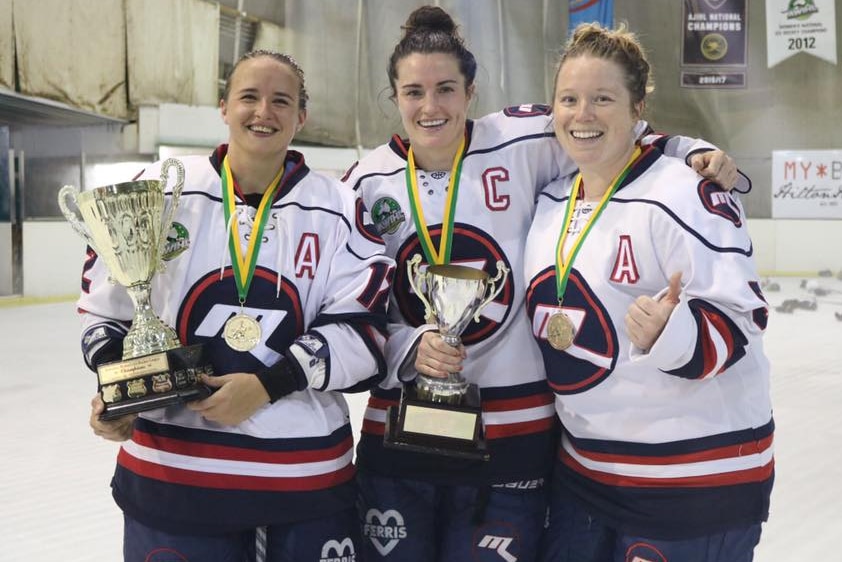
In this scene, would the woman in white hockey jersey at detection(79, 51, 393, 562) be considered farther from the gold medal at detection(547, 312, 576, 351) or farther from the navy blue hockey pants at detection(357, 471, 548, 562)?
the gold medal at detection(547, 312, 576, 351)

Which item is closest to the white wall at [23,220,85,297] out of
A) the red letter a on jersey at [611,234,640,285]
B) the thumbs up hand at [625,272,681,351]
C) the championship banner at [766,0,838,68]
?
the red letter a on jersey at [611,234,640,285]

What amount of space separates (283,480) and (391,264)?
466 millimetres

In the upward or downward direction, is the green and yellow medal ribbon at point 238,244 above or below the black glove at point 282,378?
above

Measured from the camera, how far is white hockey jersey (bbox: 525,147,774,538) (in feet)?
4.86

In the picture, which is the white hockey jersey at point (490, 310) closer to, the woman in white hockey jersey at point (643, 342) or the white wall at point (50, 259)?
the woman in white hockey jersey at point (643, 342)

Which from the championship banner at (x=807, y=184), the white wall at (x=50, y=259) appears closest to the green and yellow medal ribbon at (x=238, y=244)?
the white wall at (x=50, y=259)

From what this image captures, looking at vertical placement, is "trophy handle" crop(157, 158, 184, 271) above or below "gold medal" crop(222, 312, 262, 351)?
above

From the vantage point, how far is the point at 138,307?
57.7 inches

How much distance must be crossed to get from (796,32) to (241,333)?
40.7ft

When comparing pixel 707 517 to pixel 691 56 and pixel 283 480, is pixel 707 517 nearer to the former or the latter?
pixel 283 480

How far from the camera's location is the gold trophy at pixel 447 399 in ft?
5.18

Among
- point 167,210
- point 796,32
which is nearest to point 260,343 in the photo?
point 167,210

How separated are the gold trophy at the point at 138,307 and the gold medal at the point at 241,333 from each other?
6 centimetres

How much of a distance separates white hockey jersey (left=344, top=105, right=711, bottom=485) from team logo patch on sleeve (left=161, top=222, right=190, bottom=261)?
464mm
